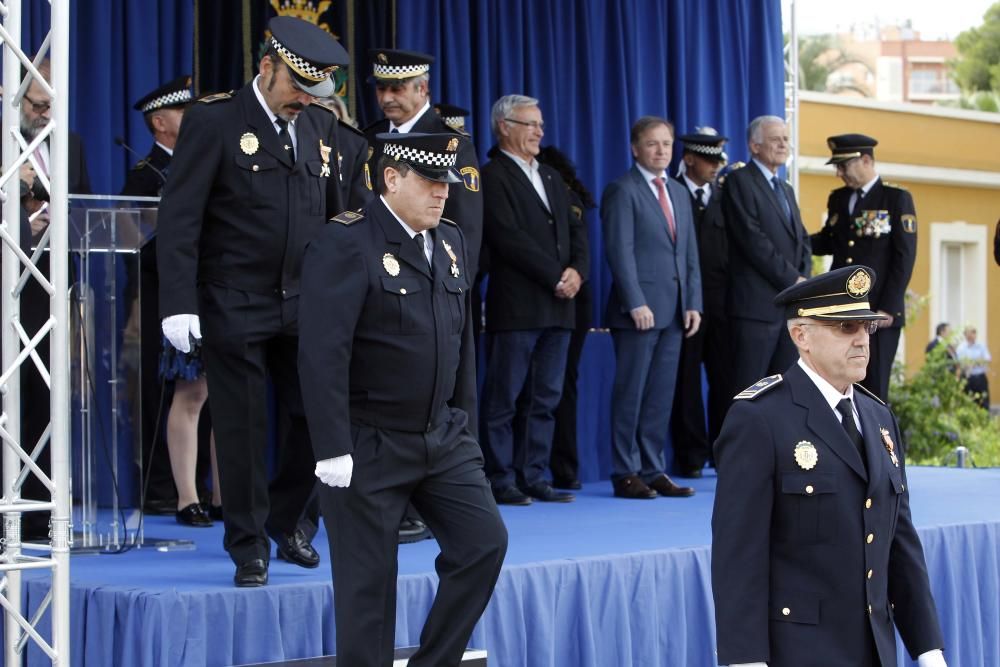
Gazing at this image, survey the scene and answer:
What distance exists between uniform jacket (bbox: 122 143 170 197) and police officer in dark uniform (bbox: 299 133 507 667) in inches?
102

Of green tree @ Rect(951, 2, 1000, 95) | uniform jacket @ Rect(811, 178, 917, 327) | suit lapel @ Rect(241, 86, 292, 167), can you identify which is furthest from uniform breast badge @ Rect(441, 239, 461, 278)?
green tree @ Rect(951, 2, 1000, 95)

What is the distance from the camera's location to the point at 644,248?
7656mm

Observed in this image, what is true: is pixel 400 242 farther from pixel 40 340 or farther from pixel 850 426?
pixel 850 426

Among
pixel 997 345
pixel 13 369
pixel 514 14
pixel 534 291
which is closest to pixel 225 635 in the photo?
pixel 13 369

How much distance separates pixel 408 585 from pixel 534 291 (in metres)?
2.56

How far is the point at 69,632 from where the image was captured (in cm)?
458

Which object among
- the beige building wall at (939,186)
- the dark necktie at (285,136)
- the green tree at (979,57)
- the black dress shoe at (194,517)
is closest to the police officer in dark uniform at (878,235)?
the black dress shoe at (194,517)

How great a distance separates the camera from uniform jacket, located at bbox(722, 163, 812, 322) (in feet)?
25.3

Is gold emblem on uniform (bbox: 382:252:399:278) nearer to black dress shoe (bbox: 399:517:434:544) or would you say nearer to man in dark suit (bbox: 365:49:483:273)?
black dress shoe (bbox: 399:517:434:544)

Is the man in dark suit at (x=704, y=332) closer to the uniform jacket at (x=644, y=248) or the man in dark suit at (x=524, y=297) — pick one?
the uniform jacket at (x=644, y=248)

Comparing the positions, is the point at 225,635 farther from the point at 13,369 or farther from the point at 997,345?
the point at 997,345

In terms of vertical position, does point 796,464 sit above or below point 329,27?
below

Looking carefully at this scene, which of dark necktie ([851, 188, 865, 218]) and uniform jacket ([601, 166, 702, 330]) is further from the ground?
dark necktie ([851, 188, 865, 218])

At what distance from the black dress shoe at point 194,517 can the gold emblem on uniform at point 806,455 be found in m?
3.39
